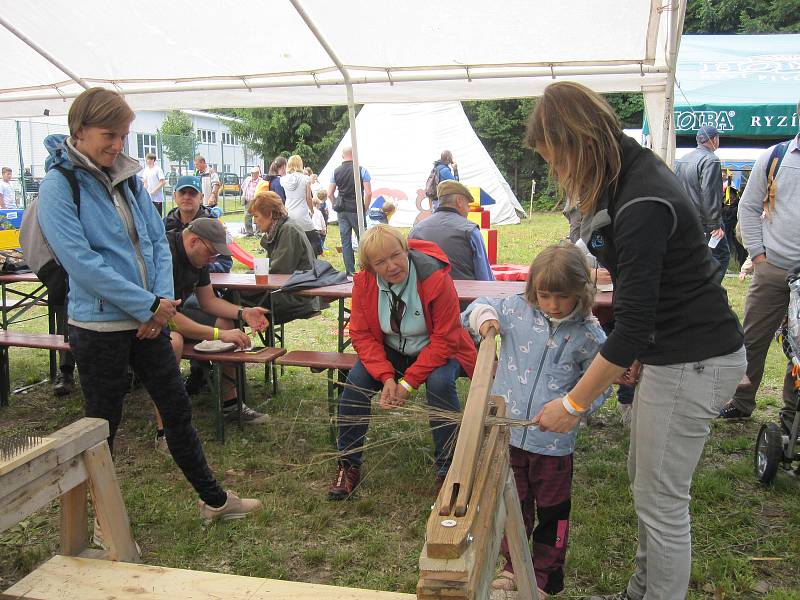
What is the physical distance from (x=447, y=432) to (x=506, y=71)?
3382 mm

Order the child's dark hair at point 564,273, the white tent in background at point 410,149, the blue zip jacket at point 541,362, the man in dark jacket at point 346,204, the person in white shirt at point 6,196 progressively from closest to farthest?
the child's dark hair at point 564,273 < the blue zip jacket at point 541,362 < the man in dark jacket at point 346,204 < the person in white shirt at point 6,196 < the white tent in background at point 410,149

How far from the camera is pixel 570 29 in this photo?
16.6ft

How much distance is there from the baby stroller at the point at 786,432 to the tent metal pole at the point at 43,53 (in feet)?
19.9

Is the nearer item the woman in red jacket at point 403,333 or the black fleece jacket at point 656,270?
the black fleece jacket at point 656,270

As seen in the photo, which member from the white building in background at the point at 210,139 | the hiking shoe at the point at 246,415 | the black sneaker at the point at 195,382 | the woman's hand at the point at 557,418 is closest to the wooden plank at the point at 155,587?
the woman's hand at the point at 557,418

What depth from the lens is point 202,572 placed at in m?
1.75

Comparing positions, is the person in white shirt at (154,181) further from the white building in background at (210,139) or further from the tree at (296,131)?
the white building in background at (210,139)

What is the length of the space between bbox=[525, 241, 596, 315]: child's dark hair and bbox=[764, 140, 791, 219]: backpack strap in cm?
236

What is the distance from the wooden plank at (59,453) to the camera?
1.71 meters

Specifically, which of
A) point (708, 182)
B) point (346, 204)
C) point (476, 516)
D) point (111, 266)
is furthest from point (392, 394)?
point (346, 204)

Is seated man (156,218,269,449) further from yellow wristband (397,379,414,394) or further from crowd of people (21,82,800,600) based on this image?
yellow wristband (397,379,414,394)

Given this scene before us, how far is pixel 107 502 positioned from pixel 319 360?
2340 mm

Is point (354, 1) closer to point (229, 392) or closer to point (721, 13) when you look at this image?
point (229, 392)

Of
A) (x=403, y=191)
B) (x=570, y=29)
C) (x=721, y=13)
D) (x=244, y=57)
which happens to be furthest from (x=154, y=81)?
(x=721, y=13)
